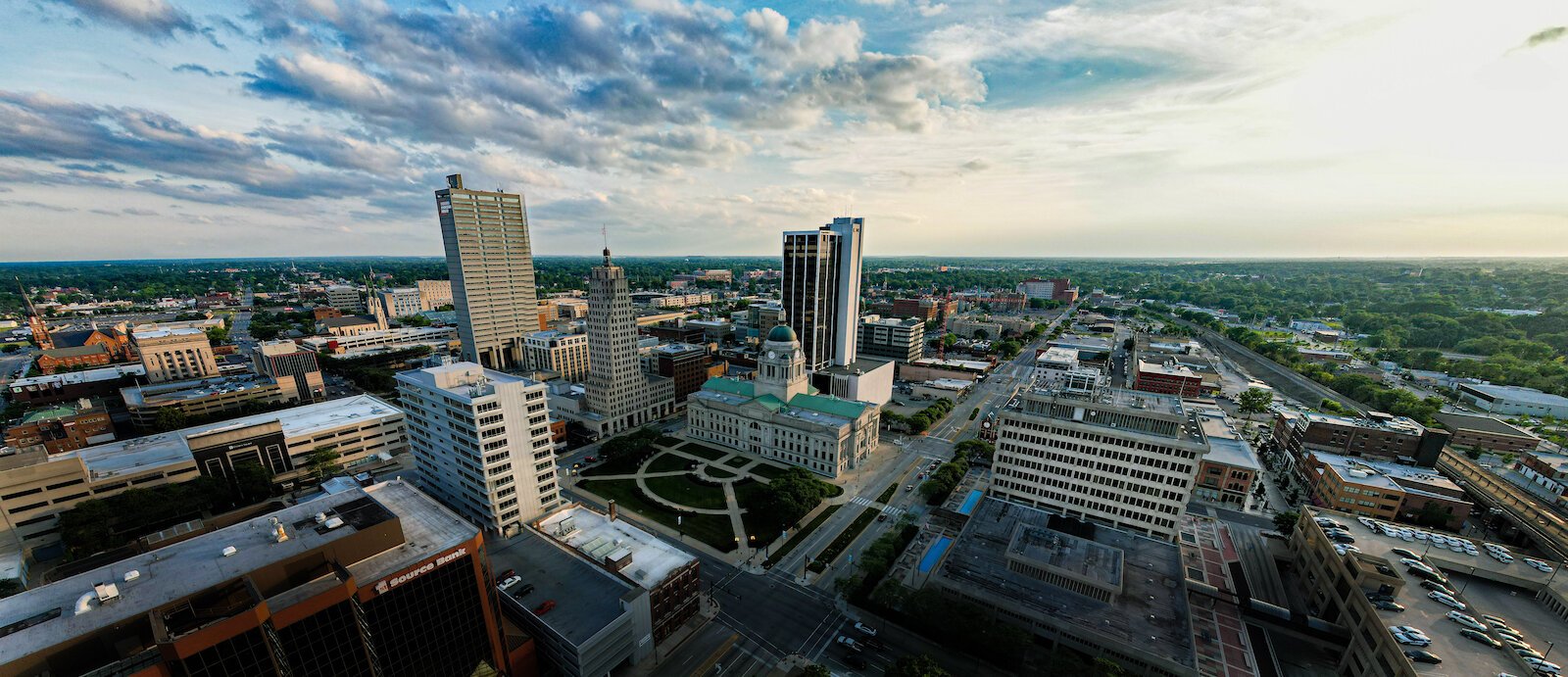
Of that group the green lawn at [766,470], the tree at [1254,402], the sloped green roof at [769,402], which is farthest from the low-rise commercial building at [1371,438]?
the sloped green roof at [769,402]

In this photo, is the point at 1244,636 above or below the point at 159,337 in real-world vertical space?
below

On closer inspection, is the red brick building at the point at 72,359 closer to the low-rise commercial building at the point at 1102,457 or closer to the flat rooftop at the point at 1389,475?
the low-rise commercial building at the point at 1102,457

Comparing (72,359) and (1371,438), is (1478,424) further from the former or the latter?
(72,359)

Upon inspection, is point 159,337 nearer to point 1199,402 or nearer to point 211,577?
point 211,577

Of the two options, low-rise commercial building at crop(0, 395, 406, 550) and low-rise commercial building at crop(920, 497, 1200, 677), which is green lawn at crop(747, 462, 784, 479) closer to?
low-rise commercial building at crop(920, 497, 1200, 677)

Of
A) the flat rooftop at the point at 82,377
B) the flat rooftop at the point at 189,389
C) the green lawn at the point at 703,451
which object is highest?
the flat rooftop at the point at 82,377

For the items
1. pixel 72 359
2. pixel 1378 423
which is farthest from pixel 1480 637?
pixel 72 359

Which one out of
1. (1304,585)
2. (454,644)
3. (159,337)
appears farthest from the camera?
(159,337)

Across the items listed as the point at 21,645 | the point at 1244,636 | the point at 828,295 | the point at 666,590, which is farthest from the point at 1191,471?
the point at 21,645
